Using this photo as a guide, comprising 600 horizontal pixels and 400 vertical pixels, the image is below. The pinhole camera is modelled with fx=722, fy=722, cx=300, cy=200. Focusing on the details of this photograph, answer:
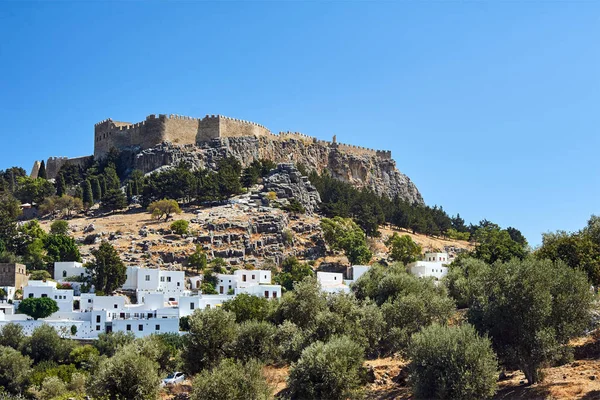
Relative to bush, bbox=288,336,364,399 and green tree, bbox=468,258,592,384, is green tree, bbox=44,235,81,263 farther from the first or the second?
green tree, bbox=468,258,592,384

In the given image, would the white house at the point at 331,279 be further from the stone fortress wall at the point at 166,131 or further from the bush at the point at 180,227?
the stone fortress wall at the point at 166,131

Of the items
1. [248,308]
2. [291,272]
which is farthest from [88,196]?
[248,308]

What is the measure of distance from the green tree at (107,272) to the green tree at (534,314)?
35.5 m

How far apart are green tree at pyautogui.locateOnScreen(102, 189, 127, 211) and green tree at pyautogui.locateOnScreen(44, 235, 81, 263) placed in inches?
531

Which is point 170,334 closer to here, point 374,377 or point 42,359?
point 42,359

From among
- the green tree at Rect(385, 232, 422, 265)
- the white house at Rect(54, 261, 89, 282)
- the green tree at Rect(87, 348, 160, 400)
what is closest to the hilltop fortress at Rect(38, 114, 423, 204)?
the green tree at Rect(385, 232, 422, 265)

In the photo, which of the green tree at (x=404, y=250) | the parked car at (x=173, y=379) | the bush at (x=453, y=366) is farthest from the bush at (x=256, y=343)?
the green tree at (x=404, y=250)

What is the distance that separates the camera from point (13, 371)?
39.0 m

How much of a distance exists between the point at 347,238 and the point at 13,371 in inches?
1312

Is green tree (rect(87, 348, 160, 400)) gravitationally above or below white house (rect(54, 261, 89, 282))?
below

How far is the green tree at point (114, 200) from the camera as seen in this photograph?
7400 cm

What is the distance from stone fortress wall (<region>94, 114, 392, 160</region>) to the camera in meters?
84.5

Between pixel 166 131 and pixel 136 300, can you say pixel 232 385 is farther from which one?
pixel 166 131

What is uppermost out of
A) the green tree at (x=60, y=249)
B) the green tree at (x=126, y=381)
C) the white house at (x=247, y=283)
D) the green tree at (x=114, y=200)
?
the green tree at (x=114, y=200)
